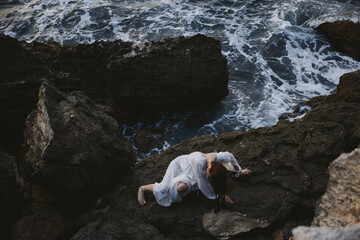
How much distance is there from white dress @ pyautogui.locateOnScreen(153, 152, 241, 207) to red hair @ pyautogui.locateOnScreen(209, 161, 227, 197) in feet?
0.68

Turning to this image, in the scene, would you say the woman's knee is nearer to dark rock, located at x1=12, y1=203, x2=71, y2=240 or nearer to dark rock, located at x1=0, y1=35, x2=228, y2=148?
dark rock, located at x1=12, y1=203, x2=71, y2=240

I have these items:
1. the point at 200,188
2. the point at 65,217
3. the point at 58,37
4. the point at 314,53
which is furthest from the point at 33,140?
the point at 314,53

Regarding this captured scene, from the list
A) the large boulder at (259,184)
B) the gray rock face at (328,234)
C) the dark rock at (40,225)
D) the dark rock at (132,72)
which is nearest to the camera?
the gray rock face at (328,234)

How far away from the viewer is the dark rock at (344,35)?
10047 millimetres

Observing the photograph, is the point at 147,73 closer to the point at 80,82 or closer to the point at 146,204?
the point at 80,82

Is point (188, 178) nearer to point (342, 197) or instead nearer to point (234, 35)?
point (342, 197)

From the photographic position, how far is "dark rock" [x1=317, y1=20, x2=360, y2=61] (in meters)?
10.0

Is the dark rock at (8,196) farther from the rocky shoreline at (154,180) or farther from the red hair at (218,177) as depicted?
the red hair at (218,177)

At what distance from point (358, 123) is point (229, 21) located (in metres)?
9.12

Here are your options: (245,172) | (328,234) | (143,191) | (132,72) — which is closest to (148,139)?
(132,72)

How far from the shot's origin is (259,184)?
414 cm

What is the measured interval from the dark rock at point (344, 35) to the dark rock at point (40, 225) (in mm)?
10274

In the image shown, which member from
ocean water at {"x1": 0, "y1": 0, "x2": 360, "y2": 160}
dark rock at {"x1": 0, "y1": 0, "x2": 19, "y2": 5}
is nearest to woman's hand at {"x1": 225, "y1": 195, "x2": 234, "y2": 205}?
ocean water at {"x1": 0, "y1": 0, "x2": 360, "y2": 160}

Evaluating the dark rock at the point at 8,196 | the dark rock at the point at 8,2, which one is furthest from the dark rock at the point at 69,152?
the dark rock at the point at 8,2
